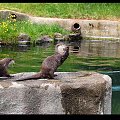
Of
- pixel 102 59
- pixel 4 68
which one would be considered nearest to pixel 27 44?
pixel 102 59

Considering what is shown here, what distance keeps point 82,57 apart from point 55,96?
32.8ft

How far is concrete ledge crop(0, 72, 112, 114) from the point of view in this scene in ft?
14.6

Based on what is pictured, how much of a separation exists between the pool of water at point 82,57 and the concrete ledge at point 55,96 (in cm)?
326

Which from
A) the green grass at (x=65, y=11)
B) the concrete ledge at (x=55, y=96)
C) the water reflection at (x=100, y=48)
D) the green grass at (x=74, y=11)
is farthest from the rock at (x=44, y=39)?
the concrete ledge at (x=55, y=96)

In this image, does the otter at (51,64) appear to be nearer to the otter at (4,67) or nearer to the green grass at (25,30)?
the otter at (4,67)

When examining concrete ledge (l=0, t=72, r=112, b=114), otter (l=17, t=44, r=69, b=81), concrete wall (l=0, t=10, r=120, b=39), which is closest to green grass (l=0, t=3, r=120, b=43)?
concrete wall (l=0, t=10, r=120, b=39)

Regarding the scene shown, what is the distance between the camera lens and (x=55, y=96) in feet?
14.9

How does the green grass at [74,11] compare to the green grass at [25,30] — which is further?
the green grass at [74,11]

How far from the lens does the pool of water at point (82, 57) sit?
1145cm

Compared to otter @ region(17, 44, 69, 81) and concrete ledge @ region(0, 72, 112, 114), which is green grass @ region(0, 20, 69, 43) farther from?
Answer: concrete ledge @ region(0, 72, 112, 114)

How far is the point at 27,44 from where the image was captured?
A: 17.5 metres

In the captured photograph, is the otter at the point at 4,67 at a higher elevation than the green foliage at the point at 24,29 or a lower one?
higher

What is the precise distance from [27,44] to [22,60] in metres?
4.10

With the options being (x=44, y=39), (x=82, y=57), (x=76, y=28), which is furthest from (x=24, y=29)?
(x=82, y=57)
